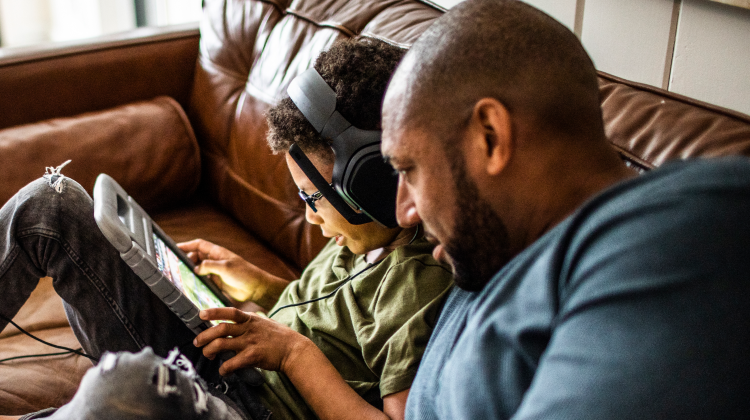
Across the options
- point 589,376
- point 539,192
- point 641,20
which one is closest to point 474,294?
point 539,192

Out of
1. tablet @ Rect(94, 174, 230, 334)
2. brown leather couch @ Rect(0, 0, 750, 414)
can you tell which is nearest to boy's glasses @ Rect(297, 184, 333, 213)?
tablet @ Rect(94, 174, 230, 334)

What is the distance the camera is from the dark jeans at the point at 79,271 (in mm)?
1043

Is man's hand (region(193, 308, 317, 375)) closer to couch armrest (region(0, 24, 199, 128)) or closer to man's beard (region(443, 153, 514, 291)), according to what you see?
man's beard (region(443, 153, 514, 291))

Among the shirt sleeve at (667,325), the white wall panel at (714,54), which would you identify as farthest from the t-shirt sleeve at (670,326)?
the white wall panel at (714,54)

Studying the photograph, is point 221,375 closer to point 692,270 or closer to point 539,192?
point 539,192

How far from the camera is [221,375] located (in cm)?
99

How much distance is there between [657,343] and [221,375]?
706 millimetres

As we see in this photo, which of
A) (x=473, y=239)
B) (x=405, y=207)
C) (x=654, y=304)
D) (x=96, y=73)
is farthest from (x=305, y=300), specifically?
(x=96, y=73)

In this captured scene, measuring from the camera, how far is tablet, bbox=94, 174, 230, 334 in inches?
36.8

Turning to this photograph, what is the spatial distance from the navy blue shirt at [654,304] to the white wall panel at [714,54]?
56cm

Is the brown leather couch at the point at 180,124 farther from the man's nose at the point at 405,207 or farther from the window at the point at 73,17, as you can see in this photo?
the window at the point at 73,17

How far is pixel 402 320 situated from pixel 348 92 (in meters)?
0.35

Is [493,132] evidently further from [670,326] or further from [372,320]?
[372,320]

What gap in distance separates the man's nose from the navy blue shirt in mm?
276
